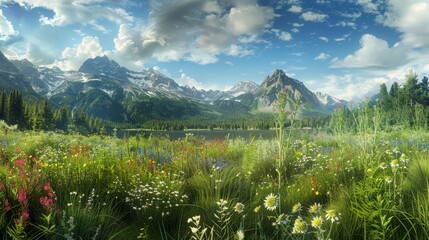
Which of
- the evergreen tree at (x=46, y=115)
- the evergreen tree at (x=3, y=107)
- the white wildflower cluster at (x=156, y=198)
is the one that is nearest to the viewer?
the white wildflower cluster at (x=156, y=198)

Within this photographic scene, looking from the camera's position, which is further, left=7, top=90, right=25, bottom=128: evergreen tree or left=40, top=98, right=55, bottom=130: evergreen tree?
left=40, top=98, right=55, bottom=130: evergreen tree

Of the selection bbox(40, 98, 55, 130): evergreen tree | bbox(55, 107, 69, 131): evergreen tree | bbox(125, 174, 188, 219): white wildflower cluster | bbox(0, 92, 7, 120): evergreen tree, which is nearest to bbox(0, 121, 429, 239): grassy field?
bbox(125, 174, 188, 219): white wildflower cluster

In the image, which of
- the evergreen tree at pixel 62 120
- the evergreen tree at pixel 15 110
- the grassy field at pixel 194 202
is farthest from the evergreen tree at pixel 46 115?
the grassy field at pixel 194 202

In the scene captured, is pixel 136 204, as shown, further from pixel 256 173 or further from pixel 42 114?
pixel 42 114

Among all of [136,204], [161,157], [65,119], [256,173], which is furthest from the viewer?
[65,119]

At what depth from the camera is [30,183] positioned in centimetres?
462

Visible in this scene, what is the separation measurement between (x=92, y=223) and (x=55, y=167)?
2731mm

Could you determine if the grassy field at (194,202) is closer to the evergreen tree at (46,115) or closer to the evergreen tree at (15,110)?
the evergreen tree at (15,110)

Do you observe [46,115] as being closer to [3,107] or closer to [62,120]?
[3,107]

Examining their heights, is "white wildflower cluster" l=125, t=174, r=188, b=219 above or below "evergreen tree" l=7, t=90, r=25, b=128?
below

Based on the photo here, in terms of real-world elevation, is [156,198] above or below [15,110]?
below

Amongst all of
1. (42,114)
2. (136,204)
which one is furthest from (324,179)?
(42,114)

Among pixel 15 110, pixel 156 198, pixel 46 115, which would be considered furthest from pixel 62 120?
pixel 156 198

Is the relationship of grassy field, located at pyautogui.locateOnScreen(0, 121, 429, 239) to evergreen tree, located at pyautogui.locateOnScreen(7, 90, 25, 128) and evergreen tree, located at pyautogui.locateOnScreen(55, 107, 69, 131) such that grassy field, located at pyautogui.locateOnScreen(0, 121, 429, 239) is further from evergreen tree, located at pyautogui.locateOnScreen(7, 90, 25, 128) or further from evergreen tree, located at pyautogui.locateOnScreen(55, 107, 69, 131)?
evergreen tree, located at pyautogui.locateOnScreen(55, 107, 69, 131)
